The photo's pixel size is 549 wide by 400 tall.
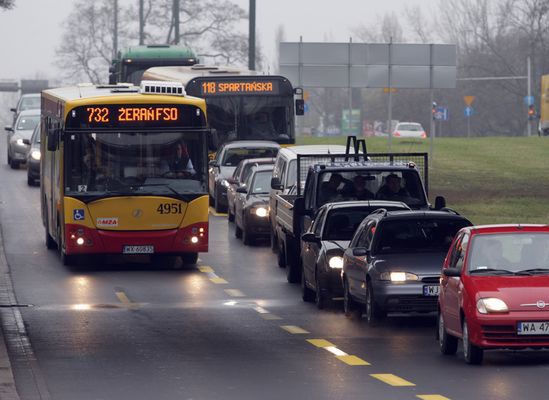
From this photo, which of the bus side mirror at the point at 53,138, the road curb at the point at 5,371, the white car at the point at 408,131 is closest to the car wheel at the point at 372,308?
the road curb at the point at 5,371

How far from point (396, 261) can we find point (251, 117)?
76.1 ft

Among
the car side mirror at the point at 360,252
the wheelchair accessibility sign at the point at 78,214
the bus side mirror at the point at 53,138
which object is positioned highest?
the bus side mirror at the point at 53,138

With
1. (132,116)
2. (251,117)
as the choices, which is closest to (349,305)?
(132,116)

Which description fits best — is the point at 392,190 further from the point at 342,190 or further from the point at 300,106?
the point at 300,106

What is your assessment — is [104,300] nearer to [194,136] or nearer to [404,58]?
[194,136]

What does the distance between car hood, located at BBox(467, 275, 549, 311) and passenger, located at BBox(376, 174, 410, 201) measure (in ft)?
32.8

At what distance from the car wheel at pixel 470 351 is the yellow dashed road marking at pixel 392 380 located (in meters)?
0.97

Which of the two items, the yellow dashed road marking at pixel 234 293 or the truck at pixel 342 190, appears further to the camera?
the truck at pixel 342 190

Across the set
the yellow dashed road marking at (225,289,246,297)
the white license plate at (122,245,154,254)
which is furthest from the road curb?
the yellow dashed road marking at (225,289,246,297)

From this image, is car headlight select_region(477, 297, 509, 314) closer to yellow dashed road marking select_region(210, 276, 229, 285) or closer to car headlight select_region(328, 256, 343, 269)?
car headlight select_region(328, 256, 343, 269)

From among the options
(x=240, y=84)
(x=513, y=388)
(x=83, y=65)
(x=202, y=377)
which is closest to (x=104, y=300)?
(x=202, y=377)

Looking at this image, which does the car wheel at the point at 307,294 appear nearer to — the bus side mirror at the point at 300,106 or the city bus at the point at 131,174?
the city bus at the point at 131,174

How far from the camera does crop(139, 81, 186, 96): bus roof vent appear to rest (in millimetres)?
28141

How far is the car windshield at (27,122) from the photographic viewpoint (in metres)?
56.2
